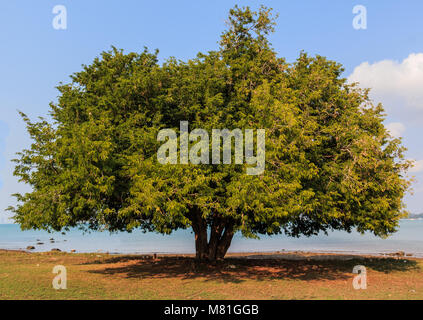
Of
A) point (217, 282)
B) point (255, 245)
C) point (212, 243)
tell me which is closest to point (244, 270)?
point (212, 243)

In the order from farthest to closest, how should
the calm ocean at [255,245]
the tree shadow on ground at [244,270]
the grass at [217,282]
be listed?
the calm ocean at [255,245] < the tree shadow on ground at [244,270] < the grass at [217,282]

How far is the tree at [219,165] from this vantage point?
14.6m

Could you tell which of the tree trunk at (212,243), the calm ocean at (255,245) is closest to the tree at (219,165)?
the tree trunk at (212,243)

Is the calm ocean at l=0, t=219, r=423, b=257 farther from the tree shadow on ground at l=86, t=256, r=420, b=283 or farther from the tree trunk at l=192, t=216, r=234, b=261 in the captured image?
the tree trunk at l=192, t=216, r=234, b=261

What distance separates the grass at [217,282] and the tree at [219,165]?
2.70m

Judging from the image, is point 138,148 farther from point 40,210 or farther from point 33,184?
point 33,184

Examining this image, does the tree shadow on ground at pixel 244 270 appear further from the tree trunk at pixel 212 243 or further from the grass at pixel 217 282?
the tree trunk at pixel 212 243

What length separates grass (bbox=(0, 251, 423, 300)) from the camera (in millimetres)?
14102

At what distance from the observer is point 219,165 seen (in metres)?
15.6

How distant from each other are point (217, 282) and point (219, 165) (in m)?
5.83

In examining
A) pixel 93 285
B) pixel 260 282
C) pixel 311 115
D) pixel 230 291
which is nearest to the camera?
pixel 230 291

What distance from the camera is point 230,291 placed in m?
14.8

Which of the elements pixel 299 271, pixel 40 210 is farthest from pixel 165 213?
pixel 299 271
